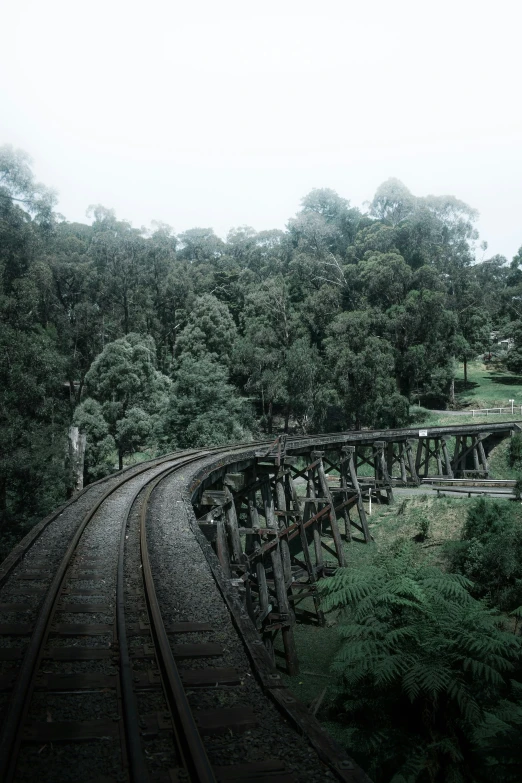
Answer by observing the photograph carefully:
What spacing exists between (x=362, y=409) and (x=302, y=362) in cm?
510

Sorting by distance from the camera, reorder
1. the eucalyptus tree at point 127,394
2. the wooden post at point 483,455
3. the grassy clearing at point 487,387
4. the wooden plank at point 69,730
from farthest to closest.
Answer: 1. the grassy clearing at point 487,387
2. the eucalyptus tree at point 127,394
3. the wooden post at point 483,455
4. the wooden plank at point 69,730

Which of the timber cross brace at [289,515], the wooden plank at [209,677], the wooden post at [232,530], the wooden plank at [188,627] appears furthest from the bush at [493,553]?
the wooden plank at [209,677]

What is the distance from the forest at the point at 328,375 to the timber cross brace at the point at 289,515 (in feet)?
5.53

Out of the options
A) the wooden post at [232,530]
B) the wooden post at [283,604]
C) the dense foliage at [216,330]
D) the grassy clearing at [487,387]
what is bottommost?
the wooden post at [283,604]

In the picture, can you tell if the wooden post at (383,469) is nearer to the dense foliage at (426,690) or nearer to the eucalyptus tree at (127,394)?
the eucalyptus tree at (127,394)

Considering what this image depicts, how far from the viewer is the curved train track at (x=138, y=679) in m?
3.19

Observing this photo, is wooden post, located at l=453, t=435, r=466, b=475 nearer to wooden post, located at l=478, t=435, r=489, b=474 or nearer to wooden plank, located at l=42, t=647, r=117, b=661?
wooden post, located at l=478, t=435, r=489, b=474

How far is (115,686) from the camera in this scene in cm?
418

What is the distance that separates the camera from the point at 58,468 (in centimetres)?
1717

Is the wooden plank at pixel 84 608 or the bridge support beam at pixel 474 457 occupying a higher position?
the wooden plank at pixel 84 608

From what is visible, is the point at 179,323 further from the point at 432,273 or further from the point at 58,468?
the point at 58,468

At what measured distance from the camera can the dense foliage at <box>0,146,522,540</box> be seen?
19.2 m

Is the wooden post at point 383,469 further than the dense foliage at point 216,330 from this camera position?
Yes

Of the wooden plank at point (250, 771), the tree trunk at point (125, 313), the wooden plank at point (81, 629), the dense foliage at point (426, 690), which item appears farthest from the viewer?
the tree trunk at point (125, 313)
